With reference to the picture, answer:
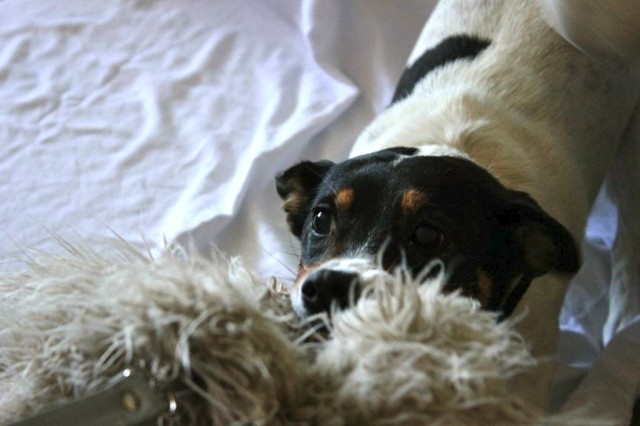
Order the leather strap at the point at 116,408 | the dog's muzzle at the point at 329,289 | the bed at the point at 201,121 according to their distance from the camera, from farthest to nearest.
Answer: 1. the bed at the point at 201,121
2. the dog's muzzle at the point at 329,289
3. the leather strap at the point at 116,408

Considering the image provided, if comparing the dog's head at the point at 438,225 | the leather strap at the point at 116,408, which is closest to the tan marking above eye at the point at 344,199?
the dog's head at the point at 438,225

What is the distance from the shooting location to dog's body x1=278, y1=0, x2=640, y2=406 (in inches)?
43.4

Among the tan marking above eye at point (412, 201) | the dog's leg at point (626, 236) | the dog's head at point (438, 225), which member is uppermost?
the tan marking above eye at point (412, 201)

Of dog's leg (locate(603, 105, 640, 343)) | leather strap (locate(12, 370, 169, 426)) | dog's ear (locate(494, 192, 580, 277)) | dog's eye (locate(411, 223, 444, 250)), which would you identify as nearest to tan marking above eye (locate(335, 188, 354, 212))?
dog's eye (locate(411, 223, 444, 250))

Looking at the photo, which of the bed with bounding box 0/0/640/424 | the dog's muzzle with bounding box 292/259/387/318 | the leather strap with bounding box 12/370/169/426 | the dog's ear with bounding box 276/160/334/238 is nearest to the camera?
the leather strap with bounding box 12/370/169/426

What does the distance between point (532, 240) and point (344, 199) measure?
301mm

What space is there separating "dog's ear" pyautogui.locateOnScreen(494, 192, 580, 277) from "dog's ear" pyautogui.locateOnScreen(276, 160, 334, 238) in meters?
0.33

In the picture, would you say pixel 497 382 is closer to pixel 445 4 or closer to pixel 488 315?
pixel 488 315

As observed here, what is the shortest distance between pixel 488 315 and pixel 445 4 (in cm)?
115

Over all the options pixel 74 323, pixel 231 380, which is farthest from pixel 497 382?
pixel 74 323

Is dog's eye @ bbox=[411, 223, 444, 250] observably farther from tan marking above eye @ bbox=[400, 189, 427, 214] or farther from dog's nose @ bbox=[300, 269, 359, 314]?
dog's nose @ bbox=[300, 269, 359, 314]

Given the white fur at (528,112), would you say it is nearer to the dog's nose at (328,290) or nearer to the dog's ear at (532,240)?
A: the dog's ear at (532,240)

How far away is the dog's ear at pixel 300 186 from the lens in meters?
1.34

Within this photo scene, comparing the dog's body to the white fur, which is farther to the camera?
the white fur
